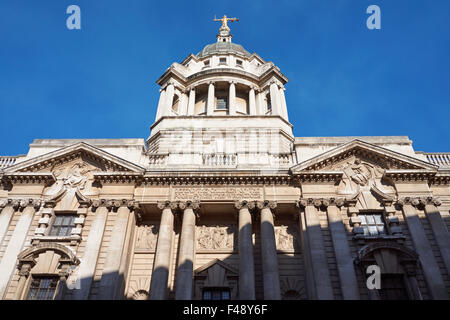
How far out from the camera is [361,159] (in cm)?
2292

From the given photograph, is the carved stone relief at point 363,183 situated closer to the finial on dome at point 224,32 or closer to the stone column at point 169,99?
A: the stone column at point 169,99

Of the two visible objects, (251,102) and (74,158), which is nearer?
(74,158)

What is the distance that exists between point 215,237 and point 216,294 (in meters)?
3.25

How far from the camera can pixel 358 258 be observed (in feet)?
61.5

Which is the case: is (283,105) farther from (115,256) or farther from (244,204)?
(115,256)

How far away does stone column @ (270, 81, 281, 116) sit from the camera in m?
30.9

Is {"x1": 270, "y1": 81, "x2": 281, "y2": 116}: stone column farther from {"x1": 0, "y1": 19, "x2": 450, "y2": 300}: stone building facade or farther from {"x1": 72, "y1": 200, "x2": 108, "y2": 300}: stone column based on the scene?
{"x1": 72, "y1": 200, "x2": 108, "y2": 300}: stone column

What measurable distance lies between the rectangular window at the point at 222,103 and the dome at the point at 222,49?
7.10 m

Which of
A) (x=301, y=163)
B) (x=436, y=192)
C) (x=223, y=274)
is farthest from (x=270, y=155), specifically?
(x=436, y=192)

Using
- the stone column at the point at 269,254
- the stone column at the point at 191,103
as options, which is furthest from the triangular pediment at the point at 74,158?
the stone column at the point at 191,103

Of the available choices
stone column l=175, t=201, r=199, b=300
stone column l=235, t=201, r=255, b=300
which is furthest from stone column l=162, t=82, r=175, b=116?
stone column l=235, t=201, r=255, b=300

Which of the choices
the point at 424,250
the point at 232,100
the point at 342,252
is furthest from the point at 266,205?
the point at 232,100

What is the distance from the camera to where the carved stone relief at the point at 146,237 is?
2105 centimetres
